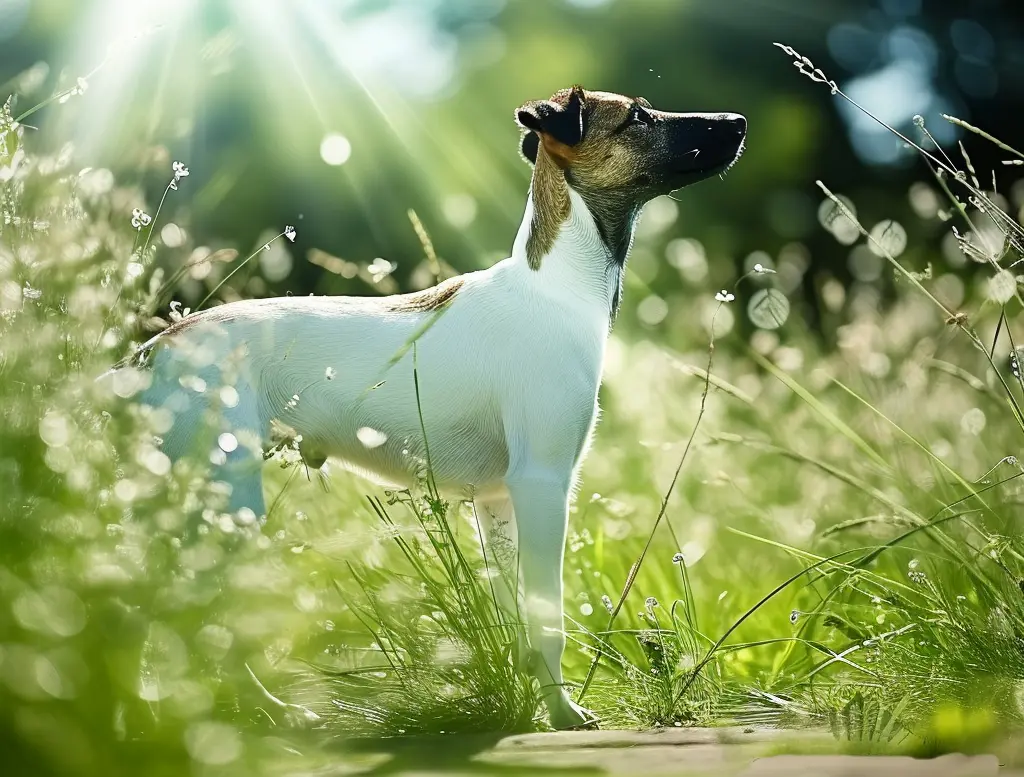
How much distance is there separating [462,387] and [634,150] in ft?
3.07

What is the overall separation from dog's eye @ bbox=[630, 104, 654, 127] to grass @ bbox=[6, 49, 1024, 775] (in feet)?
1.98

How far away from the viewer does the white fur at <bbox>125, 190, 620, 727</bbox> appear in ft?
10.0

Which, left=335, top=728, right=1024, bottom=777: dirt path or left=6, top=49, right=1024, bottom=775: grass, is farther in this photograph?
left=335, top=728, right=1024, bottom=777: dirt path

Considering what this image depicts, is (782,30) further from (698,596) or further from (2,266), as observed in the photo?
(2,266)

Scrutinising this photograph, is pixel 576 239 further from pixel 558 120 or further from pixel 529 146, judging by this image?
pixel 529 146

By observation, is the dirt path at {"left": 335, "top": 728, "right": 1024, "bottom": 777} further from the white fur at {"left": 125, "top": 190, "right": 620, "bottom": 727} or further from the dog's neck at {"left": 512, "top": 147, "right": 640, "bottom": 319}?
the dog's neck at {"left": 512, "top": 147, "right": 640, "bottom": 319}

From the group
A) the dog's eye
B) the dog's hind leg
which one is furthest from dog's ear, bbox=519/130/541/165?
the dog's hind leg

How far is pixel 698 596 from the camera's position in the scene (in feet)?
12.8

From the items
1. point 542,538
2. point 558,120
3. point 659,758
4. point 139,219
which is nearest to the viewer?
Result: point 659,758

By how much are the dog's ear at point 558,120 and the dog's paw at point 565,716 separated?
5.39 feet

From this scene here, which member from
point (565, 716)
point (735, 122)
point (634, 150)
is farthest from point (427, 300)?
point (565, 716)

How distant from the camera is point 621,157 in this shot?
339 centimetres

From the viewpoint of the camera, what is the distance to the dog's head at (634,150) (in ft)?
11.1

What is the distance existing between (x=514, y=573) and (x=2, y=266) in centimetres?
166
